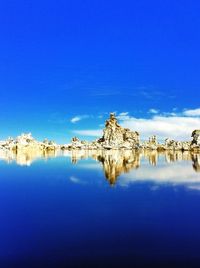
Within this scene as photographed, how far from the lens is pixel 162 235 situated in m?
13.3

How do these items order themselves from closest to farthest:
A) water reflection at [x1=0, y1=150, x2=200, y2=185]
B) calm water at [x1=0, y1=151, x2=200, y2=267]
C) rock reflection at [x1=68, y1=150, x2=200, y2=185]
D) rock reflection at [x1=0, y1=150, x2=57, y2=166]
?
1. calm water at [x1=0, y1=151, x2=200, y2=267]
2. water reflection at [x1=0, y1=150, x2=200, y2=185]
3. rock reflection at [x1=68, y1=150, x2=200, y2=185]
4. rock reflection at [x1=0, y1=150, x2=57, y2=166]

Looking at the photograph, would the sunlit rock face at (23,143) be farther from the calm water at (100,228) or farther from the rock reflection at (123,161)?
the calm water at (100,228)

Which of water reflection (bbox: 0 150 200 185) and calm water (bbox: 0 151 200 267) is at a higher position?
water reflection (bbox: 0 150 200 185)

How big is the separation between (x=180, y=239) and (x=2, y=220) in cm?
→ 745

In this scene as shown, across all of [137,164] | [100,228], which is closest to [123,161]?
[137,164]

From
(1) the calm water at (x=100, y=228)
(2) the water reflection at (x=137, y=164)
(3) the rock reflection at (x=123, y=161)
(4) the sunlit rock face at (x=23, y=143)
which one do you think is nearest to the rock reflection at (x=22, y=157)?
(2) the water reflection at (x=137, y=164)

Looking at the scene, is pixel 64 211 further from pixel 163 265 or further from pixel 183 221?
pixel 163 265

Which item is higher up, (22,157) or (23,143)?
(23,143)

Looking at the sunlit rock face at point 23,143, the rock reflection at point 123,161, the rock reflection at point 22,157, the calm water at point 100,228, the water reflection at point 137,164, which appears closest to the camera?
the calm water at point 100,228

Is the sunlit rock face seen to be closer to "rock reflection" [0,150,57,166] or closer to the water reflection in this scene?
"rock reflection" [0,150,57,166]

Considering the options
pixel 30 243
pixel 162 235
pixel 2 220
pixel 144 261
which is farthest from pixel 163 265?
pixel 2 220

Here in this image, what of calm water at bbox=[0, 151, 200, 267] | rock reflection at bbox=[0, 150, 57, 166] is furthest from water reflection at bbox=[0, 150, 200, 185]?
calm water at bbox=[0, 151, 200, 267]

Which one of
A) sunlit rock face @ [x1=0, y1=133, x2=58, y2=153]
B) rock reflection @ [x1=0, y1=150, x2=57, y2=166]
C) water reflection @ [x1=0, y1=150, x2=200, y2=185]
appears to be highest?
sunlit rock face @ [x1=0, y1=133, x2=58, y2=153]

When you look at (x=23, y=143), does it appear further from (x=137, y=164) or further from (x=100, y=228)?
(x=100, y=228)
